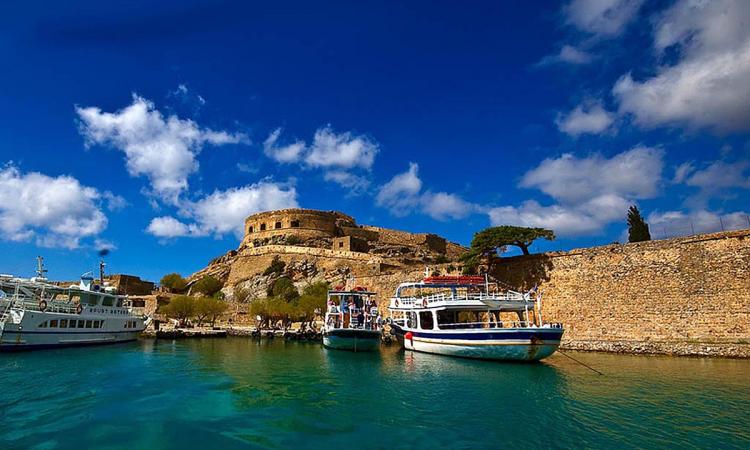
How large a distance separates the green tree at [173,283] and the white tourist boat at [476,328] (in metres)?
43.4

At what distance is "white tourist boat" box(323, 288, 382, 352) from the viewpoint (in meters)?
26.1

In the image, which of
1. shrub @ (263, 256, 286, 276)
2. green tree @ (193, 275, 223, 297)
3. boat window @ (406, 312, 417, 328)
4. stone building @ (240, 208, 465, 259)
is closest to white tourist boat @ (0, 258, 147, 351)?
shrub @ (263, 256, 286, 276)

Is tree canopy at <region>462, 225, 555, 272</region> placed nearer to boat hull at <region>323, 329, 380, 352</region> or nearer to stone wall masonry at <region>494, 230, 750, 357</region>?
stone wall masonry at <region>494, 230, 750, 357</region>

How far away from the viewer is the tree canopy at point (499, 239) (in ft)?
94.7

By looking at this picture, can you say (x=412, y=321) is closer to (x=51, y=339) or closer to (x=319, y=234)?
(x=51, y=339)

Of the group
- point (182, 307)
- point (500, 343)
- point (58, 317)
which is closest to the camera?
point (500, 343)

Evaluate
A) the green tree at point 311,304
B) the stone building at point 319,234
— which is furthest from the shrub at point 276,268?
the green tree at point 311,304

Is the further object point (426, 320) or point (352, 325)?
point (352, 325)

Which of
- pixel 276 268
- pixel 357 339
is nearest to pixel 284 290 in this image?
pixel 276 268

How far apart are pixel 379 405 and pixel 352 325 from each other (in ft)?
54.4

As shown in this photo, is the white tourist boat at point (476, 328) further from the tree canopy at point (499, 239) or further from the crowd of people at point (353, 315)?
the tree canopy at point (499, 239)

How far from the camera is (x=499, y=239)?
29.3 meters

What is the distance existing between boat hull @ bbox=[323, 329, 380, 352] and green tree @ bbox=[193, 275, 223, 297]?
36020 millimetres

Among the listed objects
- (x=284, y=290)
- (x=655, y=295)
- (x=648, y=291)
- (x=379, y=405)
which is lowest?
(x=379, y=405)
